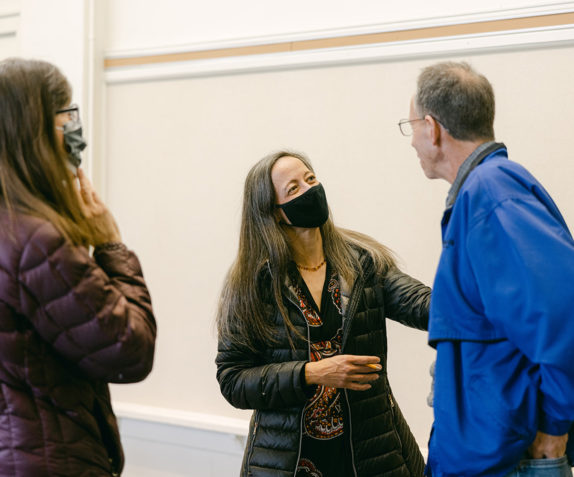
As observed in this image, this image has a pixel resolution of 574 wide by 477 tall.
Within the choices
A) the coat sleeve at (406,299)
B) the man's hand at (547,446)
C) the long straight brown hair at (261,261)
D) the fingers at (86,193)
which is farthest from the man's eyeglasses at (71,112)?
the man's hand at (547,446)

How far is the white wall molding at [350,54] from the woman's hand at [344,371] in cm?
146

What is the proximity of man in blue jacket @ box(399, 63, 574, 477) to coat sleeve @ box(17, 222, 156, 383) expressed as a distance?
0.65 meters

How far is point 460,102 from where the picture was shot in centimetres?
153

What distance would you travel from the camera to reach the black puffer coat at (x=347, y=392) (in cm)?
182

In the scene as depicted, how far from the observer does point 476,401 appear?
4.49 feet

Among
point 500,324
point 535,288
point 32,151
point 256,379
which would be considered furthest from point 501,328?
point 32,151

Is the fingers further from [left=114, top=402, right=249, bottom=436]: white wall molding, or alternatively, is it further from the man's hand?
[left=114, top=402, right=249, bottom=436]: white wall molding

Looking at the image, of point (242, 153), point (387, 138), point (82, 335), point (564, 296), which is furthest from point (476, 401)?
point (242, 153)

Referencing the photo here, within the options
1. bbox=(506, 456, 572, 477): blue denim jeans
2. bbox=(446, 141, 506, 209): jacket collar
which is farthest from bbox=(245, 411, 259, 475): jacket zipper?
bbox=(446, 141, 506, 209): jacket collar

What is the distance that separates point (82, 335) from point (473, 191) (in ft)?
2.79

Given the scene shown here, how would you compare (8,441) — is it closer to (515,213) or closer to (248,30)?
(515,213)

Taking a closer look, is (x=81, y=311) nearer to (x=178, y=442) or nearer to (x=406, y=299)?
(x=406, y=299)

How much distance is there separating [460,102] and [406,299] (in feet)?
2.24

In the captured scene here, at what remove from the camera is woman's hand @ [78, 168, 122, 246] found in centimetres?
139
